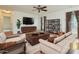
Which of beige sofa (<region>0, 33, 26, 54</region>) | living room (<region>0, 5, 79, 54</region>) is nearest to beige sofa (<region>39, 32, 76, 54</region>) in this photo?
living room (<region>0, 5, 79, 54</region>)

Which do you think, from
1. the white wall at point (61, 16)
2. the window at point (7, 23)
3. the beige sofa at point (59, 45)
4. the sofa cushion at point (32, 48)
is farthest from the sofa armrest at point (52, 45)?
the window at point (7, 23)

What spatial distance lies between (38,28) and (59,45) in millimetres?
473

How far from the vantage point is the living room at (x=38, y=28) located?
2117mm

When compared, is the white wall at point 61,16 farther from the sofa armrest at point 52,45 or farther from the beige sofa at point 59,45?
the sofa armrest at point 52,45

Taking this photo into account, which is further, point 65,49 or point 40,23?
point 40,23

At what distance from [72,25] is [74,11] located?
24 centimetres

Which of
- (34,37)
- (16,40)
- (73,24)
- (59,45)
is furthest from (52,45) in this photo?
(16,40)

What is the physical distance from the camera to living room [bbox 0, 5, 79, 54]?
212cm

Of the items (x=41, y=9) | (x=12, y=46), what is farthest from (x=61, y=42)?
(x=12, y=46)

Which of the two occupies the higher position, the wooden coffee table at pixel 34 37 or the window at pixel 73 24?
the window at pixel 73 24

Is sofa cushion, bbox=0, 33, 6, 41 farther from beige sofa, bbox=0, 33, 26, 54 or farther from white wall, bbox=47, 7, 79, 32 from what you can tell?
white wall, bbox=47, 7, 79, 32

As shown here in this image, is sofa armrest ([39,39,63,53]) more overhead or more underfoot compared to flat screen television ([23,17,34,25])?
more underfoot
